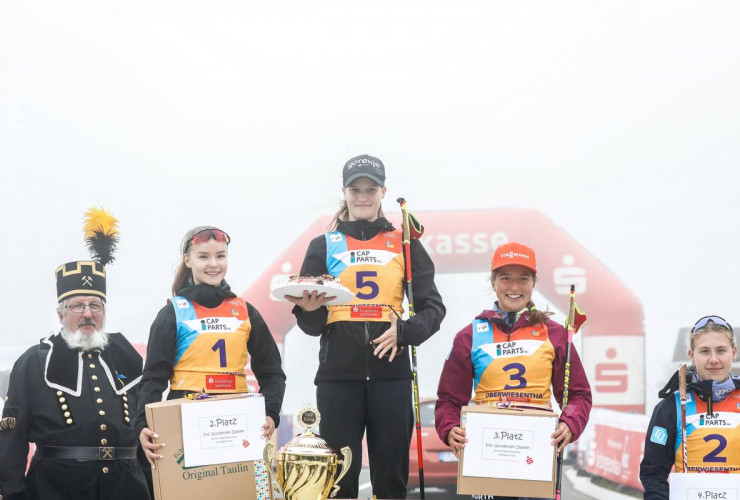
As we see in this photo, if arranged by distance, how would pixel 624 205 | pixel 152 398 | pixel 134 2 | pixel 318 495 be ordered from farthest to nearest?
pixel 134 2 < pixel 624 205 < pixel 152 398 < pixel 318 495

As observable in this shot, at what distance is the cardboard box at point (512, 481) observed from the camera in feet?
8.71

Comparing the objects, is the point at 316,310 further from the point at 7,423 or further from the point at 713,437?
the point at 713,437

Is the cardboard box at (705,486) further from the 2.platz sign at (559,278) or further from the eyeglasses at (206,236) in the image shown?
the 2.platz sign at (559,278)

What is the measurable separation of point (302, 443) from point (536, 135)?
9.95 feet

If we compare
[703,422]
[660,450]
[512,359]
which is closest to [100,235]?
[512,359]

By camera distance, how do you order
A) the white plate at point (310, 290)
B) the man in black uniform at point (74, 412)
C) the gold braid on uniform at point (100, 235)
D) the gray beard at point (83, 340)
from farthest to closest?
the gold braid on uniform at point (100, 235) → the gray beard at point (83, 340) → the man in black uniform at point (74, 412) → the white plate at point (310, 290)

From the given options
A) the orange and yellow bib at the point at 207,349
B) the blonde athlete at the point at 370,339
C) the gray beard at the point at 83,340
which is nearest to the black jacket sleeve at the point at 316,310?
the blonde athlete at the point at 370,339

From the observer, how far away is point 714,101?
5.02m

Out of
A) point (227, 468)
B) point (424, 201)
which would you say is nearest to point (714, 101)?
point (424, 201)

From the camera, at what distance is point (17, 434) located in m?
3.22

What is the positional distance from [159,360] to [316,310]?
1.99 ft

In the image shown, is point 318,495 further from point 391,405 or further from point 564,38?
point 564,38

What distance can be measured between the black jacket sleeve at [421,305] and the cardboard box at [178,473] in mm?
799

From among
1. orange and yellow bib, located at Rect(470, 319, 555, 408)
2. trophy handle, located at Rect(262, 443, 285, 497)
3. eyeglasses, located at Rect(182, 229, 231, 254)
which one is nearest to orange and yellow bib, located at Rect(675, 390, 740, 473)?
orange and yellow bib, located at Rect(470, 319, 555, 408)
